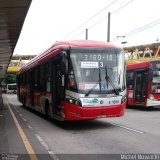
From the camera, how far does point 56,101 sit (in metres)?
15.2

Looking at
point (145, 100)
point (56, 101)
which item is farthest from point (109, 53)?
point (145, 100)

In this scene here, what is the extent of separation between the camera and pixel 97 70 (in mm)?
14312

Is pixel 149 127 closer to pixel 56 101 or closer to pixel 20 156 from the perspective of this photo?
pixel 56 101

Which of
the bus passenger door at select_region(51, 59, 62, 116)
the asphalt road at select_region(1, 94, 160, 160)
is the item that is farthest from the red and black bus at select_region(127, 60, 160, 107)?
the bus passenger door at select_region(51, 59, 62, 116)

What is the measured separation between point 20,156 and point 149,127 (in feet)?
22.2

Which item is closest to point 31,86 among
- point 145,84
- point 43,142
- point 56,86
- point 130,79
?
point 145,84

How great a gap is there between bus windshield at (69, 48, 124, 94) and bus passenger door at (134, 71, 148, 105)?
10162 mm

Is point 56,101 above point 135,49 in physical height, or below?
below

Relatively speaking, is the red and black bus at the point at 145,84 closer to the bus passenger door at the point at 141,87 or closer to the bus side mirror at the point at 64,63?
the bus passenger door at the point at 141,87

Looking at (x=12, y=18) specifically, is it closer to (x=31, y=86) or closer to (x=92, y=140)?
(x=31, y=86)

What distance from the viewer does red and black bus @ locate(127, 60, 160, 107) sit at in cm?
2420

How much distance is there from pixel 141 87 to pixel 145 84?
1.88 ft

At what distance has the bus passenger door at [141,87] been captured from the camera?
24694mm

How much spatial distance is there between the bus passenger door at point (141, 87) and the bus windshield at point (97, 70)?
10162 millimetres
